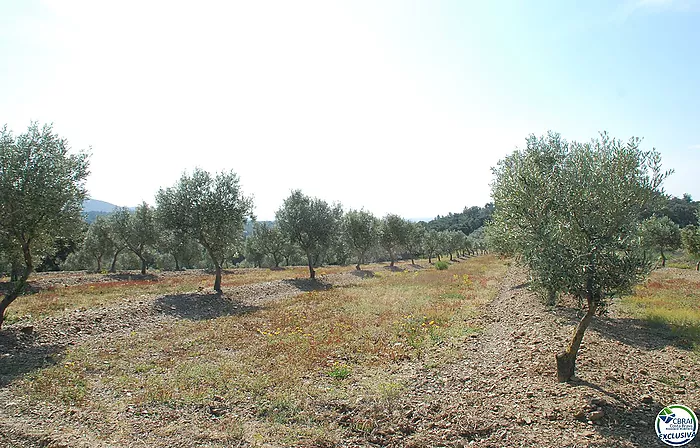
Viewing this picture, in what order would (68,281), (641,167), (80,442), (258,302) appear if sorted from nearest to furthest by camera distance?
(80,442) → (641,167) → (258,302) → (68,281)

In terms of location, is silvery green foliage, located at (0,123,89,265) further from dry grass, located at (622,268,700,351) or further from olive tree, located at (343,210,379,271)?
olive tree, located at (343,210,379,271)

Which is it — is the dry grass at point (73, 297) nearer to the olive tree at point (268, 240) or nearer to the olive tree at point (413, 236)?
the olive tree at point (268, 240)

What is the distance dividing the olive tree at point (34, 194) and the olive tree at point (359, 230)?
49.8 metres

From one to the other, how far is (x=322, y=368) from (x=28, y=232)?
16.7 meters

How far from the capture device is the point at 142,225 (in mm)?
56719

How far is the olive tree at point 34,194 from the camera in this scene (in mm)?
17438

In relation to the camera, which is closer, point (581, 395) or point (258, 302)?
point (581, 395)

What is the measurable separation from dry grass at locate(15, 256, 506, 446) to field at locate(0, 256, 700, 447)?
2.5 inches

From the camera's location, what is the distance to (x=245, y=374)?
527 inches

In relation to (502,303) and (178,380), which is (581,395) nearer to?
(178,380)

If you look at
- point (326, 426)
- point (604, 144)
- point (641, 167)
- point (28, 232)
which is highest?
point (604, 144)

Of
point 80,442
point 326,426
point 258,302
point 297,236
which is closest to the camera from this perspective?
point 80,442

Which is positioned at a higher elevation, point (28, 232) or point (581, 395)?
point (28, 232)

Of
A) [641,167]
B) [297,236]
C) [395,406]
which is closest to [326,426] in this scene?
[395,406]
